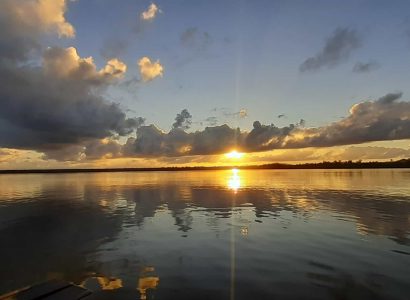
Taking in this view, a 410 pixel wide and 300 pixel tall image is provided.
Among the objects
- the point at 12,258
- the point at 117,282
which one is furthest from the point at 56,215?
the point at 117,282

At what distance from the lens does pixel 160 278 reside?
1909cm

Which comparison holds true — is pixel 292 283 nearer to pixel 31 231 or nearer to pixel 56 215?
pixel 31 231

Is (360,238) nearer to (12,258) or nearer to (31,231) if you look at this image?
(12,258)

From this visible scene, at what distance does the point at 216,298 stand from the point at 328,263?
30.1 ft

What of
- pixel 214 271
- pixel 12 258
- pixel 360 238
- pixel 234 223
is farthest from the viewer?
pixel 234 223

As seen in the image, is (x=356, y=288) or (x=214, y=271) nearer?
(x=356, y=288)

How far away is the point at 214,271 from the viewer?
66.8 feet

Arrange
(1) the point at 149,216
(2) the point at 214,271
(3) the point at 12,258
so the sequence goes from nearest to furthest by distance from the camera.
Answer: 1. (2) the point at 214,271
2. (3) the point at 12,258
3. (1) the point at 149,216

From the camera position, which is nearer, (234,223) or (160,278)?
(160,278)

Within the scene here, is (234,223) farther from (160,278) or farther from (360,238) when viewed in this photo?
(160,278)

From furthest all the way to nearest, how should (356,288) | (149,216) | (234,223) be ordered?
1. (149,216)
2. (234,223)
3. (356,288)

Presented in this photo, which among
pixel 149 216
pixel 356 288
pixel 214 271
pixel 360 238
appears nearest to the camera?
pixel 356 288

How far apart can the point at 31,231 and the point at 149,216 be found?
13.5m

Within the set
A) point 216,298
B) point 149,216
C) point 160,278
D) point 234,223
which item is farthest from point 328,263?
point 149,216
